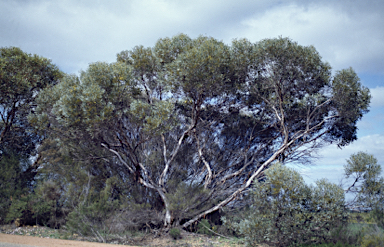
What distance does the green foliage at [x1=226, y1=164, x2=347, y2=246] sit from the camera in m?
9.27

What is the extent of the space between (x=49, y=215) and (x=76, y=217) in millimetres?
4374

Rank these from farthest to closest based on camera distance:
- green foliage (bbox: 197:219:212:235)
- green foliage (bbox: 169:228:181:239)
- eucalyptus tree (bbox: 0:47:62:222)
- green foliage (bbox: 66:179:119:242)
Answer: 1. eucalyptus tree (bbox: 0:47:62:222)
2. green foliage (bbox: 197:219:212:235)
3. green foliage (bbox: 169:228:181:239)
4. green foliage (bbox: 66:179:119:242)

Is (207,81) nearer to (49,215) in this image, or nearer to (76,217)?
(76,217)

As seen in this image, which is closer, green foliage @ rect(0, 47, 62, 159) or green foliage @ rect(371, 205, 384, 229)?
green foliage @ rect(371, 205, 384, 229)

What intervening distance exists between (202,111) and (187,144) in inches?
Result: 88.9

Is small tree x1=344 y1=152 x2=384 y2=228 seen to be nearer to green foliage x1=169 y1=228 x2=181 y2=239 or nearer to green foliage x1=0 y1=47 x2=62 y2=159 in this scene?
green foliage x1=169 y1=228 x2=181 y2=239

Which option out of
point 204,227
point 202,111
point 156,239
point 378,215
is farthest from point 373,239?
point 202,111

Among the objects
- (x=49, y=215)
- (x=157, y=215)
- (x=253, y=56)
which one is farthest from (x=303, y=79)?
(x=49, y=215)

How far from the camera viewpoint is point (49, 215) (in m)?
14.2

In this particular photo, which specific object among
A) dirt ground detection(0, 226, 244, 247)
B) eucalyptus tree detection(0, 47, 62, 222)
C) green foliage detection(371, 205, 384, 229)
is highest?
Answer: eucalyptus tree detection(0, 47, 62, 222)

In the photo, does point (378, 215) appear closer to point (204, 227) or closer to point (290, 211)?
point (290, 211)

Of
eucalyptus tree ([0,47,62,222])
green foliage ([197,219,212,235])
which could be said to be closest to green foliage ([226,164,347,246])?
green foliage ([197,219,212,235])

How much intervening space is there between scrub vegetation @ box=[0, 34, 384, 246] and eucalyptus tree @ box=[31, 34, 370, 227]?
0.06 meters

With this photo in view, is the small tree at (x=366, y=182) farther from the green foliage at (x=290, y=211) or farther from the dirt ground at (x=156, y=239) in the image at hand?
the dirt ground at (x=156, y=239)
